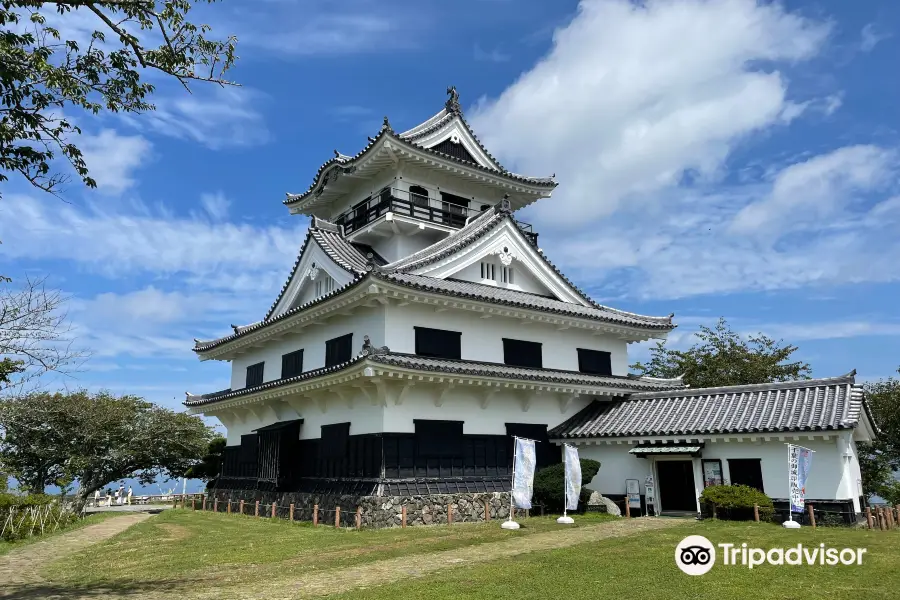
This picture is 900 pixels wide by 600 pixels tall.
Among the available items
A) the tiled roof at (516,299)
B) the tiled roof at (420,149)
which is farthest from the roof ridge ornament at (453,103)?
the tiled roof at (516,299)

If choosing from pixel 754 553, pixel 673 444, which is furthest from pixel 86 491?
pixel 754 553

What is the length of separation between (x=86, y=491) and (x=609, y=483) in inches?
1184

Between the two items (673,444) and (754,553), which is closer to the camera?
(754,553)

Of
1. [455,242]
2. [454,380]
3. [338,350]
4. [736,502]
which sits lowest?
[736,502]

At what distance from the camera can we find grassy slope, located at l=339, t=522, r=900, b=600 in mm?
9500

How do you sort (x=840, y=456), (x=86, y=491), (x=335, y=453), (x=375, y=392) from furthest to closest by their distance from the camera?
(x=86, y=491) → (x=335, y=453) → (x=375, y=392) → (x=840, y=456)

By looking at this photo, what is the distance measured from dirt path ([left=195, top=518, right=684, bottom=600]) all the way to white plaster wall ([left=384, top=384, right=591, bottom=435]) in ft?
18.9

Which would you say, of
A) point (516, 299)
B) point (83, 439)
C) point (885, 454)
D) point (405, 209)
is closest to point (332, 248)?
point (405, 209)

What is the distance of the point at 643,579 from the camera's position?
34.7ft

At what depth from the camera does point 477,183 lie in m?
30.0

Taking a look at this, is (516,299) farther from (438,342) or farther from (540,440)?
(540,440)

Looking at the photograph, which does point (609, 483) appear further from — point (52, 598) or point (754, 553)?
point (52, 598)

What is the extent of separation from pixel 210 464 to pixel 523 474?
25.2 meters

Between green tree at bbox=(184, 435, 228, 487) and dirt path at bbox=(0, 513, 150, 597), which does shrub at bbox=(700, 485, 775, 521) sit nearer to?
dirt path at bbox=(0, 513, 150, 597)
